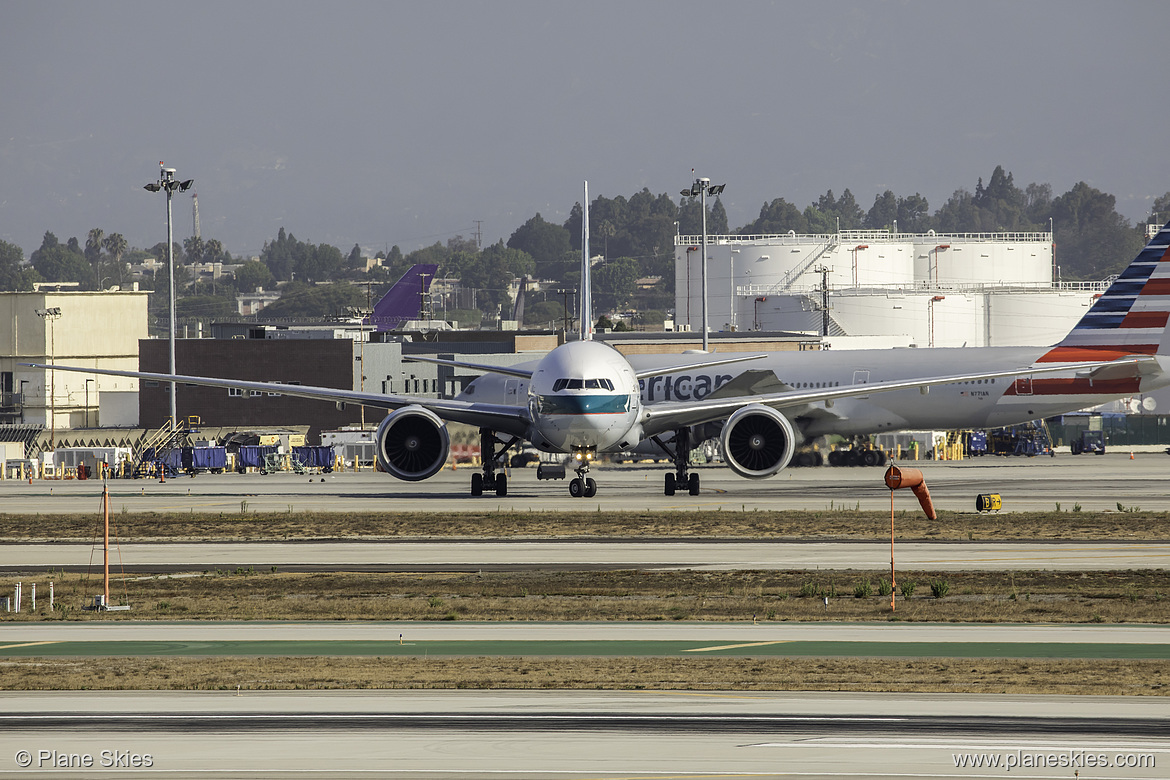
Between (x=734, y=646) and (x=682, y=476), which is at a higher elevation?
(x=682, y=476)

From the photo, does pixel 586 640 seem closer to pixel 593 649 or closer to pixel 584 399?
pixel 593 649

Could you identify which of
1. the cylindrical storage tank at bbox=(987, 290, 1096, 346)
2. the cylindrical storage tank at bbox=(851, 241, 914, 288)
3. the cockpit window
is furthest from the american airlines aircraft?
the cylindrical storage tank at bbox=(851, 241, 914, 288)

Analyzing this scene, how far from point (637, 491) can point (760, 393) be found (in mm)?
14539

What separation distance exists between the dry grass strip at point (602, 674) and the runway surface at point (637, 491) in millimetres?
21297

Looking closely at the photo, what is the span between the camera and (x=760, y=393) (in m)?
59.2

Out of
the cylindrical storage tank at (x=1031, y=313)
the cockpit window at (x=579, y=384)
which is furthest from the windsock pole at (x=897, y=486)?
the cylindrical storage tank at (x=1031, y=313)

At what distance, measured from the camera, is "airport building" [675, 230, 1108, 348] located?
131 metres

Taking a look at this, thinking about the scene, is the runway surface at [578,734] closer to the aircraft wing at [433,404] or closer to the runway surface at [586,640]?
the runway surface at [586,640]

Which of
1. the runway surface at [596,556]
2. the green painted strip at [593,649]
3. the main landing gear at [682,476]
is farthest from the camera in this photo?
the main landing gear at [682,476]

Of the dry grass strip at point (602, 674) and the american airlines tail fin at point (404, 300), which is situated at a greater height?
the american airlines tail fin at point (404, 300)

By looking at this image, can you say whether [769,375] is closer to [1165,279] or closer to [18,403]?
[1165,279]

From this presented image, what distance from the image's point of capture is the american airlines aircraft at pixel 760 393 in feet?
133

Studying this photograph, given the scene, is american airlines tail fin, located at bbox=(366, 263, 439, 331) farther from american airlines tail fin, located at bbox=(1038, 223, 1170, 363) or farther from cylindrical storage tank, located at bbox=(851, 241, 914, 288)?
american airlines tail fin, located at bbox=(1038, 223, 1170, 363)

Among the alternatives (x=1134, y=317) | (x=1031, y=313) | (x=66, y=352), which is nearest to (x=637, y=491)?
(x=1134, y=317)
